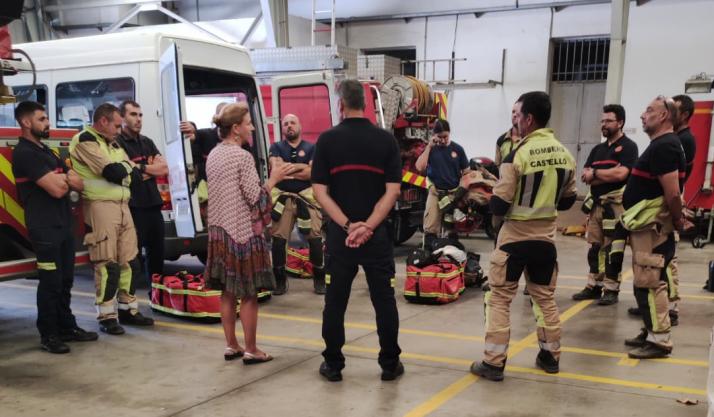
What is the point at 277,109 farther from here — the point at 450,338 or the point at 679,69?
the point at 679,69

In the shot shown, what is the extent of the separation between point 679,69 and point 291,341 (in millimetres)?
11330

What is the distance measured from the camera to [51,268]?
4.71m

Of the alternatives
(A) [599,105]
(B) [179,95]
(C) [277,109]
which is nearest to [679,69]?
(A) [599,105]

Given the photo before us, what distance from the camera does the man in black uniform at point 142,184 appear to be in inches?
221

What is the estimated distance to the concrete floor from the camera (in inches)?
149

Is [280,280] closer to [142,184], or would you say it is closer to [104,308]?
[142,184]

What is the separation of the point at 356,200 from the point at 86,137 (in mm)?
2459

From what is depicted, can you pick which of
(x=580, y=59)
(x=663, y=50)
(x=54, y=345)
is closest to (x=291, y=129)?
(x=54, y=345)

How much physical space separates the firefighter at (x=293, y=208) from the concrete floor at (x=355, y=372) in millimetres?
673

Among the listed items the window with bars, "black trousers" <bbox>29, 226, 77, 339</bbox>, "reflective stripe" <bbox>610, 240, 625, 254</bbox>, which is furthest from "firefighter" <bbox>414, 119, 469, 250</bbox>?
the window with bars

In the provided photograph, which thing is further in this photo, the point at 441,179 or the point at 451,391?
the point at 441,179

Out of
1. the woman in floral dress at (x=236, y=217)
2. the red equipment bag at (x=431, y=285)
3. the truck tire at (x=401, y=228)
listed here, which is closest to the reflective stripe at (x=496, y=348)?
the woman in floral dress at (x=236, y=217)

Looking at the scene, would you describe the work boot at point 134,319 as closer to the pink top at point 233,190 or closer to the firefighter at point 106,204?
the firefighter at point 106,204

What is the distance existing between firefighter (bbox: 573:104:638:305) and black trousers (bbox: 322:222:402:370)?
9.50 feet
